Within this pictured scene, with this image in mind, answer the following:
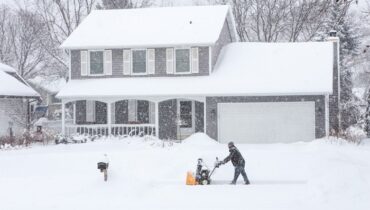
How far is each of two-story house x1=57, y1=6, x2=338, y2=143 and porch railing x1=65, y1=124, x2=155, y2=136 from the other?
6cm

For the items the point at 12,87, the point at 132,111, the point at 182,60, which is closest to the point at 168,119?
the point at 132,111

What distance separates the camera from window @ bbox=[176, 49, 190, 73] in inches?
1248

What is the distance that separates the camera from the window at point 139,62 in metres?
32.3

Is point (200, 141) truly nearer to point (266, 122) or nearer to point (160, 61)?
point (266, 122)

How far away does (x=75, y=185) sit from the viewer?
18.3 meters

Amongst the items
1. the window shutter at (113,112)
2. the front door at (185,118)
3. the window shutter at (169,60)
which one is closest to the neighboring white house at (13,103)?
the window shutter at (113,112)

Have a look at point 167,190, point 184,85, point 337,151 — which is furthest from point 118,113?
point 167,190

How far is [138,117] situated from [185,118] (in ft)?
8.25

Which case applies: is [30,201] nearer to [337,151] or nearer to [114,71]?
[337,151]

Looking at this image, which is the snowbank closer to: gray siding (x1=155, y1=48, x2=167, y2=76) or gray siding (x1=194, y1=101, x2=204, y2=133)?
gray siding (x1=194, y1=101, x2=204, y2=133)

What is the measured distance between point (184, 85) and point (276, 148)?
6.22 metres

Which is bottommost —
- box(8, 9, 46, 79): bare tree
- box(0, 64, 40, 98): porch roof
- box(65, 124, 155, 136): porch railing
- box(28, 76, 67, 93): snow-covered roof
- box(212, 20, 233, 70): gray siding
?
box(65, 124, 155, 136): porch railing

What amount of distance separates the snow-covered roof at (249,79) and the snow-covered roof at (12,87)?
127 inches

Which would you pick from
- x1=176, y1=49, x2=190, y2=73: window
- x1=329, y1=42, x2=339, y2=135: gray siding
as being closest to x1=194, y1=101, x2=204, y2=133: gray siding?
x1=176, y1=49, x2=190, y2=73: window
